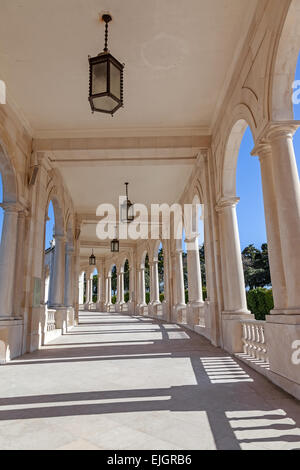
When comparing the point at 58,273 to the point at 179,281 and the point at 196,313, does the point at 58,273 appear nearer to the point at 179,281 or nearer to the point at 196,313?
the point at 196,313

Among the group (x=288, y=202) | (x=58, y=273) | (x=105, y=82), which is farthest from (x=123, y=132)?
(x=58, y=273)

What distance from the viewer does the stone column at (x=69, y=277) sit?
17625mm

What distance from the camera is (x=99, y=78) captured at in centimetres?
553

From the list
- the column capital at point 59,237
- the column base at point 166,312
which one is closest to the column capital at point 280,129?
the column capital at point 59,237

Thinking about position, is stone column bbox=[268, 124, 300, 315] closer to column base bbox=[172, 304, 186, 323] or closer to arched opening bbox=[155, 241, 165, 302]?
column base bbox=[172, 304, 186, 323]

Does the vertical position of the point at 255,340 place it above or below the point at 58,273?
below

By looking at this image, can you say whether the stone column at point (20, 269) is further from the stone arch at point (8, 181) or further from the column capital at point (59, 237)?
the column capital at point (59, 237)

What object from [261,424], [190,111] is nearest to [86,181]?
[190,111]

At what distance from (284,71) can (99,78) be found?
3.30 metres

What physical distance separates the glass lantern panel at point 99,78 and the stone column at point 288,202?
3097 millimetres

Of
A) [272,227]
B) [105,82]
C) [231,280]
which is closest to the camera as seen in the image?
→ [105,82]

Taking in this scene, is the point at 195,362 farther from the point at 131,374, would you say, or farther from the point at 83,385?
the point at 83,385

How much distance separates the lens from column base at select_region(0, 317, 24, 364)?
26.0 feet

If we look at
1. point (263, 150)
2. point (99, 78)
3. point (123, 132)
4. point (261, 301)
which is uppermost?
A: point (123, 132)
